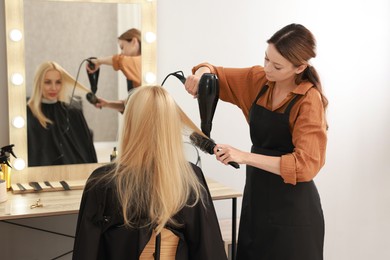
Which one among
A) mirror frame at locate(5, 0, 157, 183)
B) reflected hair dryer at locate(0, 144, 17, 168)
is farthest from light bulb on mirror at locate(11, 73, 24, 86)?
reflected hair dryer at locate(0, 144, 17, 168)

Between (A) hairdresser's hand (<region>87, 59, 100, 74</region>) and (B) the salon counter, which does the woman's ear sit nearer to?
(B) the salon counter

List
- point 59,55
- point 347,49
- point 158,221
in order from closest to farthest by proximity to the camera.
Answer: point 158,221, point 59,55, point 347,49

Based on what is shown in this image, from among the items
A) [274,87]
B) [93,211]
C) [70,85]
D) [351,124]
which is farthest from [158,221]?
[351,124]

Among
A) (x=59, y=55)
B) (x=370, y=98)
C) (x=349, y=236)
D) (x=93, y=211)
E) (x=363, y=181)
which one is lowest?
(x=349, y=236)

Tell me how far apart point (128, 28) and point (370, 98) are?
1.50m

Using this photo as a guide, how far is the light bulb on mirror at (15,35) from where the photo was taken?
7.64 feet

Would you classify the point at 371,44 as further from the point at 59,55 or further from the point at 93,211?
the point at 93,211

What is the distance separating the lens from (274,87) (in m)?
1.99

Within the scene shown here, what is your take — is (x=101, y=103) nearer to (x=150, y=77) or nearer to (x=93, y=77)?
(x=93, y=77)

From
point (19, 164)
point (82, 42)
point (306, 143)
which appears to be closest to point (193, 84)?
point (306, 143)

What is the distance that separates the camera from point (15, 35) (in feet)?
7.66

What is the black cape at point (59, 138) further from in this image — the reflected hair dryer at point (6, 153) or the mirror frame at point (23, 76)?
the reflected hair dryer at point (6, 153)

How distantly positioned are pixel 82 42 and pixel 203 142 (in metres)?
0.90

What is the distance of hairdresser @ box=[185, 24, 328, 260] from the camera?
5.95 feet
